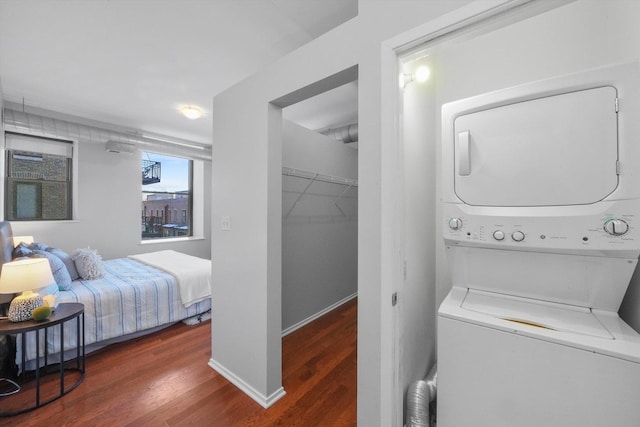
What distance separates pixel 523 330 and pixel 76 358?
3.17 metres

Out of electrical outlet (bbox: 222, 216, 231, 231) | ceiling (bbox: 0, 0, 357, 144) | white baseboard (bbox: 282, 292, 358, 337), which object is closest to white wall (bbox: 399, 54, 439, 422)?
ceiling (bbox: 0, 0, 357, 144)

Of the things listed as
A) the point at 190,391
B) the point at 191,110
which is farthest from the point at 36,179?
the point at 190,391

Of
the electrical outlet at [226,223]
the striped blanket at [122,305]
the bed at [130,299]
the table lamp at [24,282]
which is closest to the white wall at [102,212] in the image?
the bed at [130,299]

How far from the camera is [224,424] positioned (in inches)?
60.7

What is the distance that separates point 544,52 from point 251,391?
279 centimetres

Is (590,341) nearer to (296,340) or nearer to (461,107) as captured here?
(461,107)

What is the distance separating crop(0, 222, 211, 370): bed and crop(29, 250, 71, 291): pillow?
54 mm

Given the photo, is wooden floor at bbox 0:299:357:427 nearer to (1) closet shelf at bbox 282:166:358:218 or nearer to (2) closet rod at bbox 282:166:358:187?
(1) closet shelf at bbox 282:166:358:218

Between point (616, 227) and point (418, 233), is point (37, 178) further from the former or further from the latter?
point (616, 227)

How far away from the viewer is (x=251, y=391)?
1.78 m

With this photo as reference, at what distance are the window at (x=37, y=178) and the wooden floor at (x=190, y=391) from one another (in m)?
2.67

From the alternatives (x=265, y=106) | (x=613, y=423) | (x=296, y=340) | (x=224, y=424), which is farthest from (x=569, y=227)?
(x=296, y=340)

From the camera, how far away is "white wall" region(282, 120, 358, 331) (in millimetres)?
2652

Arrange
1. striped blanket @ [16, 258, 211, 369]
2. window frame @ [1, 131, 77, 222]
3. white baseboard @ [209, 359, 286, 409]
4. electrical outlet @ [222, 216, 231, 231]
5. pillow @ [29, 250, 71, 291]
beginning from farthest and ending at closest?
1. window frame @ [1, 131, 77, 222]
2. pillow @ [29, 250, 71, 291]
3. striped blanket @ [16, 258, 211, 369]
4. electrical outlet @ [222, 216, 231, 231]
5. white baseboard @ [209, 359, 286, 409]
